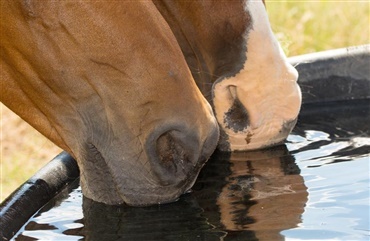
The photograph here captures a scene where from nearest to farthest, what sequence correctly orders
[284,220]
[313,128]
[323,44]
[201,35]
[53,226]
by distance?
[284,220] < [53,226] < [201,35] < [313,128] < [323,44]

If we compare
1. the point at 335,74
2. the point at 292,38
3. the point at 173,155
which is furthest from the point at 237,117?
the point at 292,38

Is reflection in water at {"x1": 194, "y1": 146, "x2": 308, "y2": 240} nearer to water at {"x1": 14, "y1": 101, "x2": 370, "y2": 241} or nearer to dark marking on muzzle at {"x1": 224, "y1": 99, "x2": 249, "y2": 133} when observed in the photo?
water at {"x1": 14, "y1": 101, "x2": 370, "y2": 241}

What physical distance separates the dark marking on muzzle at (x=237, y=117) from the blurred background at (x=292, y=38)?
1.25 meters

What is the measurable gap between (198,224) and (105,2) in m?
0.62

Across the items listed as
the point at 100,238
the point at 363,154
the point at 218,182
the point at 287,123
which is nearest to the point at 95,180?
the point at 100,238

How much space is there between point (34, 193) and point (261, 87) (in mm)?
692

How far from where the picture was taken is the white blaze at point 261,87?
2.56 m

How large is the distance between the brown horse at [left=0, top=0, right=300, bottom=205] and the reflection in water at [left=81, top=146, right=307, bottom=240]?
61 millimetres

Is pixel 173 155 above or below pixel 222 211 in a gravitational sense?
above

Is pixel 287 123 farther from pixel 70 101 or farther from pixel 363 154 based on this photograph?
pixel 70 101

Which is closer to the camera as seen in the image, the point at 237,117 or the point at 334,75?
the point at 237,117

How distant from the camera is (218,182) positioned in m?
2.75

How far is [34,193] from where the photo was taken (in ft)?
8.62

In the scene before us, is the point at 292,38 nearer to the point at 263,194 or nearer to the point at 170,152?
the point at 263,194
